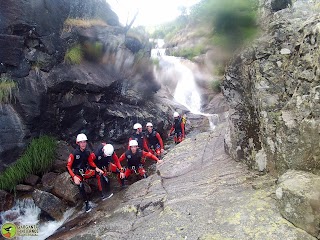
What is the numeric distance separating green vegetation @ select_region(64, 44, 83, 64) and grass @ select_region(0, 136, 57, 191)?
3583mm

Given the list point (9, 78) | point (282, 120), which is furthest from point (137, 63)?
point (282, 120)

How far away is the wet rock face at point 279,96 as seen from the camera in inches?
205

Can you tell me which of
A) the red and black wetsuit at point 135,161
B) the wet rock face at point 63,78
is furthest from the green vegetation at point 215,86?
the red and black wetsuit at point 135,161

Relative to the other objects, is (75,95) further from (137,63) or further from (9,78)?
(137,63)

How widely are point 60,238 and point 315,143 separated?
5.97 metres

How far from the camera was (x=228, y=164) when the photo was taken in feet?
23.9

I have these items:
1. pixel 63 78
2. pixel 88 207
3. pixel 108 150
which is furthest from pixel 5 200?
pixel 63 78

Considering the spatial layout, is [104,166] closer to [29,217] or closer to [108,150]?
[108,150]

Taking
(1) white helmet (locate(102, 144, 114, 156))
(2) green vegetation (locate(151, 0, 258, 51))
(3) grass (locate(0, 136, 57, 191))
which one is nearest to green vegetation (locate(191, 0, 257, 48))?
(2) green vegetation (locate(151, 0, 258, 51))

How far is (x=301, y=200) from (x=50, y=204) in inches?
280

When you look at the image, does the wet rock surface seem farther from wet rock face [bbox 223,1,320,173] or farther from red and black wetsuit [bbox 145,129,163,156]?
red and black wetsuit [bbox 145,129,163,156]

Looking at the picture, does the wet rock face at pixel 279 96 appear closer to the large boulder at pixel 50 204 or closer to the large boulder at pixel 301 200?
the large boulder at pixel 301 200

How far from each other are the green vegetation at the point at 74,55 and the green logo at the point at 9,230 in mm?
7018

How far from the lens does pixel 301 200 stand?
14.9ft
